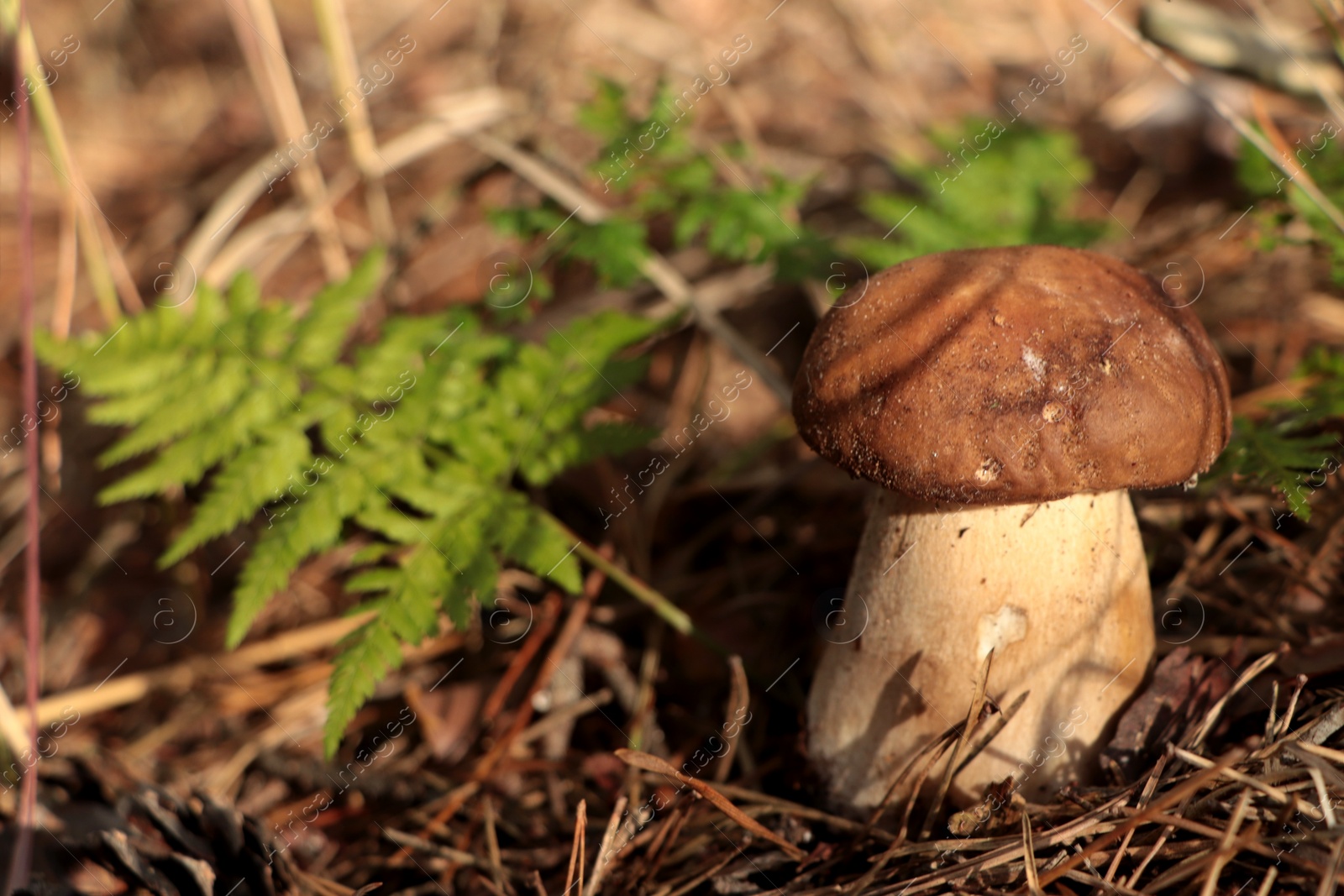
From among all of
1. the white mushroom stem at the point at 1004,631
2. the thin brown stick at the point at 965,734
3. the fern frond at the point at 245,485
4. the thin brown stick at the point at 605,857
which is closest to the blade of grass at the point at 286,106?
the fern frond at the point at 245,485

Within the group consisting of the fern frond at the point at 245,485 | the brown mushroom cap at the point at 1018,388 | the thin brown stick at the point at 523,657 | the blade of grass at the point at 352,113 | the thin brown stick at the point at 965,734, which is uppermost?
the blade of grass at the point at 352,113

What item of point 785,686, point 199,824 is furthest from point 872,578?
point 199,824

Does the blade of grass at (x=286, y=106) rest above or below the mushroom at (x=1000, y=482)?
above

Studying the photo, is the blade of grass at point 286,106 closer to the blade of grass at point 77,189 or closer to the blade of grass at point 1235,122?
the blade of grass at point 77,189

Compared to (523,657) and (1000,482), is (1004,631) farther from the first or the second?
(523,657)

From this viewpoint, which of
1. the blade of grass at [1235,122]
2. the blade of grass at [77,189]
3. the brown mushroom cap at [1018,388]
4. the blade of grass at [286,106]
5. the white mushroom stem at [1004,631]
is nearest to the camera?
the brown mushroom cap at [1018,388]

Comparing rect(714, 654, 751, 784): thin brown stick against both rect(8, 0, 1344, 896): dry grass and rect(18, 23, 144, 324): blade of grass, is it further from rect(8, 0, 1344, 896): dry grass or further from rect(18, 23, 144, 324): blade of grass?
rect(18, 23, 144, 324): blade of grass

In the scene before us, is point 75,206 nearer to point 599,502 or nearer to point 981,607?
point 599,502

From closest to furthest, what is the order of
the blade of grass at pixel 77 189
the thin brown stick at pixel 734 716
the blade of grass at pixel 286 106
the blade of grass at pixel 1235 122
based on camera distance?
the blade of grass at pixel 1235 122
the thin brown stick at pixel 734 716
the blade of grass at pixel 77 189
the blade of grass at pixel 286 106
